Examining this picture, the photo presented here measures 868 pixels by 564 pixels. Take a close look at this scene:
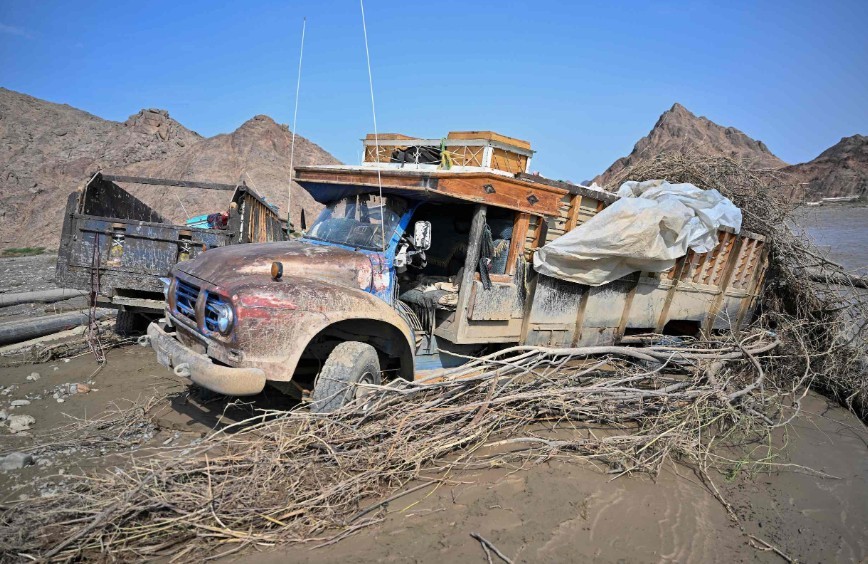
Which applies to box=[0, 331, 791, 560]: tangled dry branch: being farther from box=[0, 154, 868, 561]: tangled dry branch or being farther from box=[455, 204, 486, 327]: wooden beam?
box=[455, 204, 486, 327]: wooden beam

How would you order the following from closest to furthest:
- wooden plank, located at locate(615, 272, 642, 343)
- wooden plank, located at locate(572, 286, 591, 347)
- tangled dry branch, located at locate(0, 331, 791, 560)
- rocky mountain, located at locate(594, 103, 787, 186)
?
tangled dry branch, located at locate(0, 331, 791, 560) < wooden plank, located at locate(572, 286, 591, 347) < wooden plank, located at locate(615, 272, 642, 343) < rocky mountain, located at locate(594, 103, 787, 186)

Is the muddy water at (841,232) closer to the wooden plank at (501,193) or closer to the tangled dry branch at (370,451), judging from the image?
the tangled dry branch at (370,451)

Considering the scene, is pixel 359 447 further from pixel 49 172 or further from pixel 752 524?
pixel 49 172

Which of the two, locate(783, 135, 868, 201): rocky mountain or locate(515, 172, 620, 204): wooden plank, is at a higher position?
locate(783, 135, 868, 201): rocky mountain

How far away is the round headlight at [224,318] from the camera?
11.1ft

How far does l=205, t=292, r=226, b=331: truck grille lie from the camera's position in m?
3.53

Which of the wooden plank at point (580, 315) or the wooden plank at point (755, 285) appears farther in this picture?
the wooden plank at point (755, 285)

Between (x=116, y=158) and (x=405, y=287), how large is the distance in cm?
3119

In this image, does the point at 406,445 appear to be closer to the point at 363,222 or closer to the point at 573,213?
the point at 363,222

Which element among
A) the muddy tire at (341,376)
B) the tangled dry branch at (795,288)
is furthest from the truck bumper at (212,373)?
the tangled dry branch at (795,288)

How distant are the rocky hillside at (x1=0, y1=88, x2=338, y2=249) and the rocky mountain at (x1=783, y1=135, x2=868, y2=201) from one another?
2820 cm

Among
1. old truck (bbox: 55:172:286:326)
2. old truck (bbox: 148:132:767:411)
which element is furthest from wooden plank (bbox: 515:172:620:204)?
old truck (bbox: 55:172:286:326)

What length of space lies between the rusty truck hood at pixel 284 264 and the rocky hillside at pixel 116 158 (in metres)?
16.9

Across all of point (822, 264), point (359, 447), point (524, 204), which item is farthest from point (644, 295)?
Result: point (359, 447)
